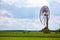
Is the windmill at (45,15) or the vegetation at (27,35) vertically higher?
the windmill at (45,15)

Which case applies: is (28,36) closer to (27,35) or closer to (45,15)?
(27,35)

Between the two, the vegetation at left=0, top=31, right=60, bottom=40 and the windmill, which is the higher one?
the windmill

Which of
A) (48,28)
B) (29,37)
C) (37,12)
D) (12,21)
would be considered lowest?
(29,37)

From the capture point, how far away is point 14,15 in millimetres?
2143

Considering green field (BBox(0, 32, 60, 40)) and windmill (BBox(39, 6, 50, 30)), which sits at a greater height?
windmill (BBox(39, 6, 50, 30))

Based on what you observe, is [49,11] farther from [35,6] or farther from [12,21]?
[12,21]

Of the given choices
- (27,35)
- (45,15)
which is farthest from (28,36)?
(45,15)

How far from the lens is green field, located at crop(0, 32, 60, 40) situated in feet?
7.04

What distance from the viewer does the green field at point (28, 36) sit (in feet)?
7.04

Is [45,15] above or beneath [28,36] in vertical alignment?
above

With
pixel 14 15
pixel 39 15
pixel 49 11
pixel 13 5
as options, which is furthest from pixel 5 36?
pixel 49 11

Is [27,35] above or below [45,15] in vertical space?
below

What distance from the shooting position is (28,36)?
2182 mm

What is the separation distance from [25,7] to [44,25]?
0.55 meters
